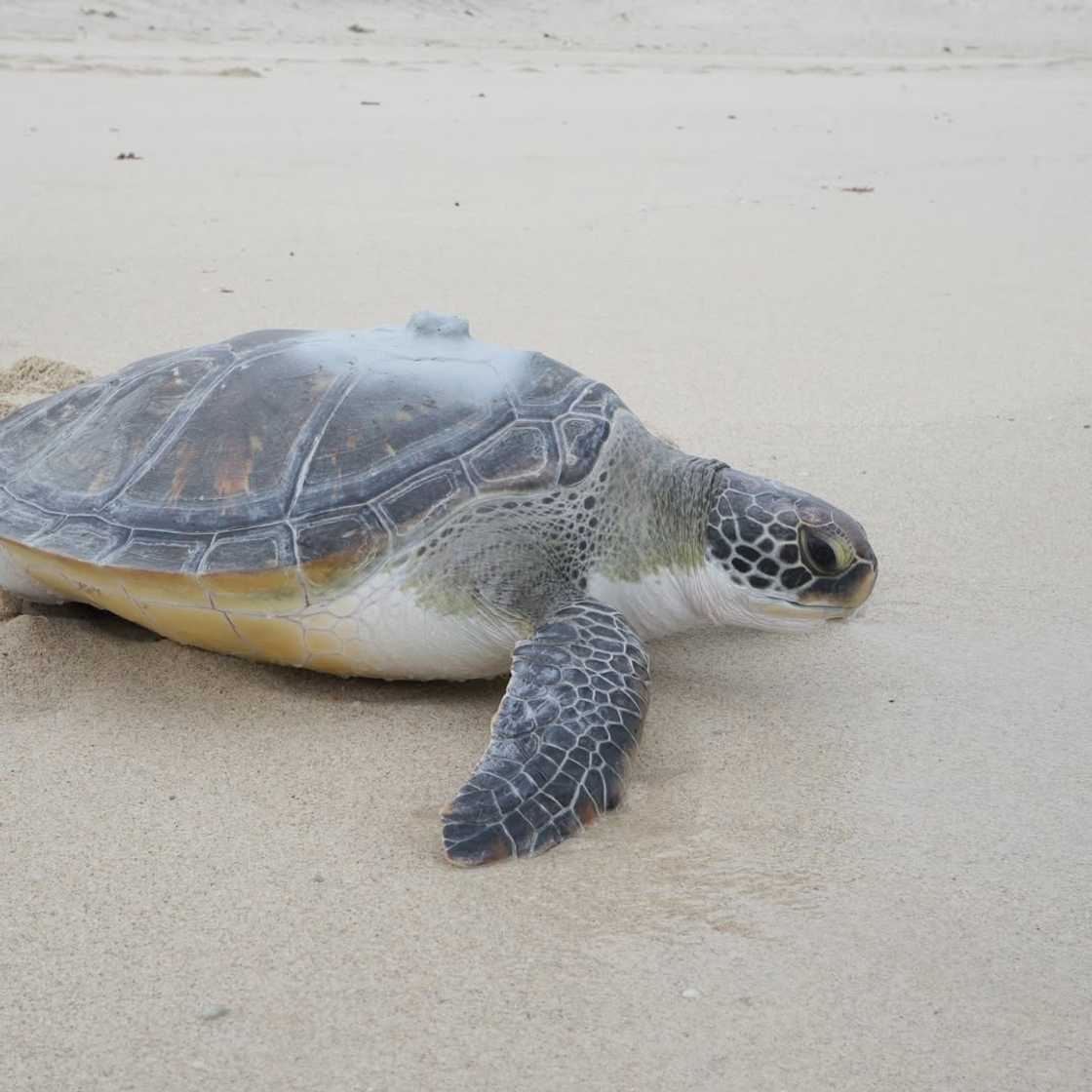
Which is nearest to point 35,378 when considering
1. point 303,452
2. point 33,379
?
point 33,379

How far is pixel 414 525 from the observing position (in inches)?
98.0

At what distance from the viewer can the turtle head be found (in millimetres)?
2568

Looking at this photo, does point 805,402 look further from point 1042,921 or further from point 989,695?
point 1042,921

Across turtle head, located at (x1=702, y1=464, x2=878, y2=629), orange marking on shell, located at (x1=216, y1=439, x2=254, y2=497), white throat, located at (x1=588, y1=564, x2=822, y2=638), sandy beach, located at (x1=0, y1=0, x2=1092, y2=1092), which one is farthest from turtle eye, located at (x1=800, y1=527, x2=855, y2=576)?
orange marking on shell, located at (x1=216, y1=439, x2=254, y2=497)

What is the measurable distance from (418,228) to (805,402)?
2476 mm

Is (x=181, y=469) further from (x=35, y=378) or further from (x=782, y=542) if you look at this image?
(x=35, y=378)

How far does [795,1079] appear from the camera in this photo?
5.14 ft

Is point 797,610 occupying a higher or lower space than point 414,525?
lower

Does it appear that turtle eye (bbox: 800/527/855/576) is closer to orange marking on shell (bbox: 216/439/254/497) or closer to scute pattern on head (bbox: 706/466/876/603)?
scute pattern on head (bbox: 706/466/876/603)

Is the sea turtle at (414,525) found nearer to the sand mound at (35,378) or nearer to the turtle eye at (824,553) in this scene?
the turtle eye at (824,553)

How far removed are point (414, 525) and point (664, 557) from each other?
21.9 inches

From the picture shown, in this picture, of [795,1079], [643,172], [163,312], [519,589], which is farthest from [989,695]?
[643,172]

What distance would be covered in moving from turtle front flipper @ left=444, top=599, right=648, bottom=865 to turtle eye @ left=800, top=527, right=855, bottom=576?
1.37 ft

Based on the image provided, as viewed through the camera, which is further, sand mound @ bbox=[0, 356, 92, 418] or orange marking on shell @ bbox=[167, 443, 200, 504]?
sand mound @ bbox=[0, 356, 92, 418]
